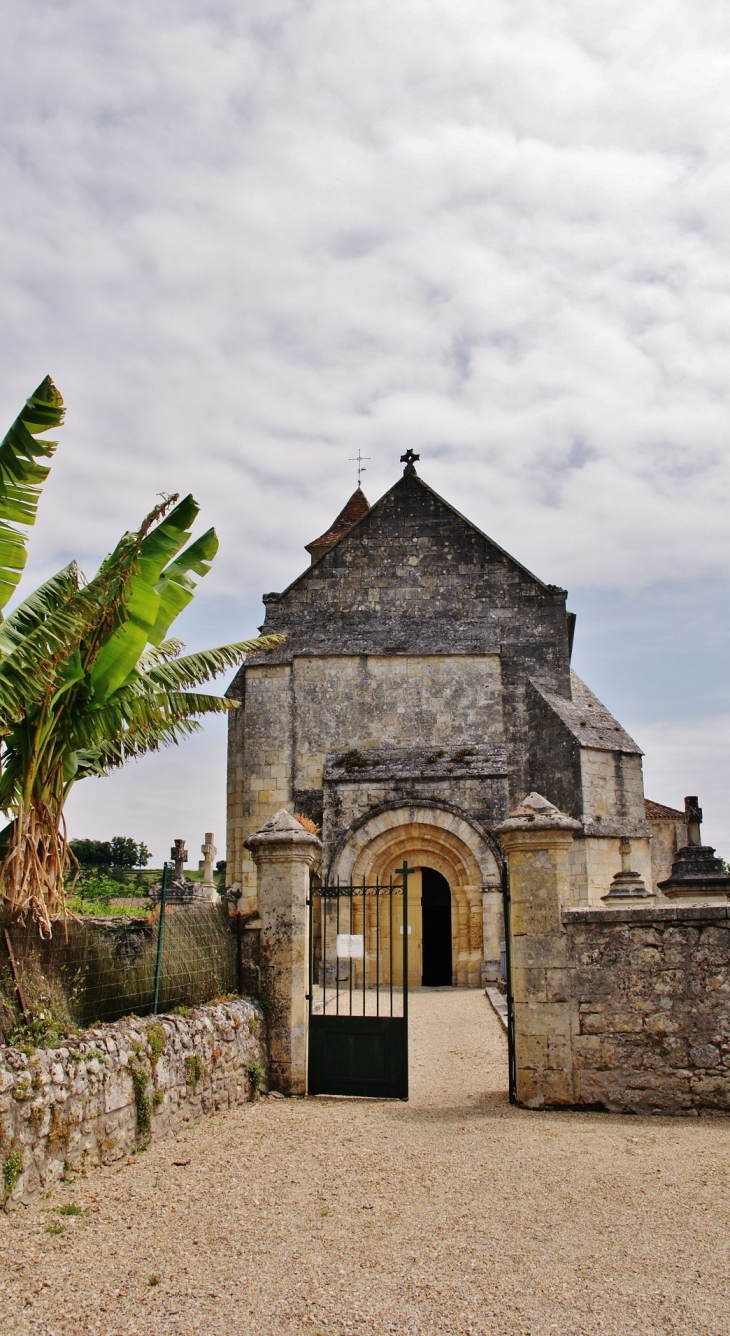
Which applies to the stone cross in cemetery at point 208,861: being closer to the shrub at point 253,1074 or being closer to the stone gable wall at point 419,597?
the stone gable wall at point 419,597

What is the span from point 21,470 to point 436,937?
14.7 m

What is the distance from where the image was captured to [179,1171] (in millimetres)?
6086

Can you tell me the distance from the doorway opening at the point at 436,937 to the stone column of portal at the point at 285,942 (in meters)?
9.98

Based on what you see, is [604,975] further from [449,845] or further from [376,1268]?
[449,845]

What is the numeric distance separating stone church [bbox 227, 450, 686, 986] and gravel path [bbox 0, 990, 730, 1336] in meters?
9.19

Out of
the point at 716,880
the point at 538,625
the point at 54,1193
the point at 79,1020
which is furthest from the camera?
the point at 538,625

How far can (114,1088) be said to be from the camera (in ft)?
20.6

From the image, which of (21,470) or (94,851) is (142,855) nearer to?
(94,851)

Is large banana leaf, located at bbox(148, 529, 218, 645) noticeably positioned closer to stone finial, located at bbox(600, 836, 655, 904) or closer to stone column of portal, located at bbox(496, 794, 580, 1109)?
stone column of portal, located at bbox(496, 794, 580, 1109)

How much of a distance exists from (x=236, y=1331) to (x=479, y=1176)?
2.44 m

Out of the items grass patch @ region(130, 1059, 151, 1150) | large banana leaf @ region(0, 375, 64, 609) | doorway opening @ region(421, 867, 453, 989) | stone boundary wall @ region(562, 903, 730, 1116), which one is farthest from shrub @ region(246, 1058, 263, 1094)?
doorway opening @ region(421, 867, 453, 989)

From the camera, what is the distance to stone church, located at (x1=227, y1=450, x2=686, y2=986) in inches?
→ 656

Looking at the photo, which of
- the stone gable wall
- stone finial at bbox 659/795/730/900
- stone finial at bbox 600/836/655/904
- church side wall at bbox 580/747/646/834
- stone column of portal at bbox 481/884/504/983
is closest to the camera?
stone finial at bbox 600/836/655/904

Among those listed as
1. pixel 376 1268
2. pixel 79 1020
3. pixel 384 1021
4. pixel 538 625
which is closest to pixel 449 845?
pixel 538 625
